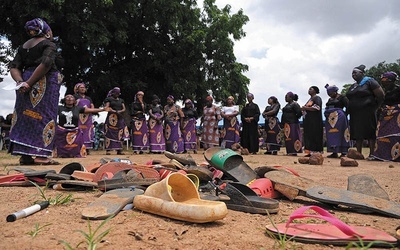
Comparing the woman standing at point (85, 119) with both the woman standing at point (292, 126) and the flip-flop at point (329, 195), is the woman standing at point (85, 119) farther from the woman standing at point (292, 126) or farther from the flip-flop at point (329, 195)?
the flip-flop at point (329, 195)

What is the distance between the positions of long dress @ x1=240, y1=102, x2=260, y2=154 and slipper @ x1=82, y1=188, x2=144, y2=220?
25.4 feet

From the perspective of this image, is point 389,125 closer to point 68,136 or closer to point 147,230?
point 68,136

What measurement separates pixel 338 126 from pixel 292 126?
1452mm

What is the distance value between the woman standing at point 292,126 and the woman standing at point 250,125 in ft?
3.15

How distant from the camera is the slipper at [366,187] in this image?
226 cm

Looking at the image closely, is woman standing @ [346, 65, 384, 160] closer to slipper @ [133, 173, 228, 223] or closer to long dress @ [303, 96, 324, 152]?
long dress @ [303, 96, 324, 152]

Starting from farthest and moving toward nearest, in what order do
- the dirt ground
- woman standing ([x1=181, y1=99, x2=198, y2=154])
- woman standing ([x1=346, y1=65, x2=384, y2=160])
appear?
woman standing ([x1=181, y1=99, x2=198, y2=154]) < woman standing ([x1=346, y1=65, x2=384, y2=160]) < the dirt ground

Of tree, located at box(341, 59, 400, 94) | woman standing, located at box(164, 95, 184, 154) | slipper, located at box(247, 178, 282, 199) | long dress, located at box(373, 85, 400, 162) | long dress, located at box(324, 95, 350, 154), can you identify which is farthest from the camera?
tree, located at box(341, 59, 400, 94)

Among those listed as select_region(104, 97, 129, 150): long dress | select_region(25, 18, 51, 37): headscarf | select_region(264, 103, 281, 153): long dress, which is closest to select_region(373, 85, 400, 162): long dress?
select_region(264, 103, 281, 153): long dress

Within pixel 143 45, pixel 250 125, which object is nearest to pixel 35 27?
pixel 250 125

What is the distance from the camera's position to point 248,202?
1.92 m

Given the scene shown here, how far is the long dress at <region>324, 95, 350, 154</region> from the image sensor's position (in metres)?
7.49

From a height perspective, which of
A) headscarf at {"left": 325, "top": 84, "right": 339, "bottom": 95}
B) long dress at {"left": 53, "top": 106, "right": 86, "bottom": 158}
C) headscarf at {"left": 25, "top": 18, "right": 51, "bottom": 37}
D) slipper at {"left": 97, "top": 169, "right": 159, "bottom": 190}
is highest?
headscarf at {"left": 25, "top": 18, "right": 51, "bottom": 37}

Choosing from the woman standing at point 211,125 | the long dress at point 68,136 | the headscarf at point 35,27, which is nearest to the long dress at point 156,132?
the woman standing at point 211,125
